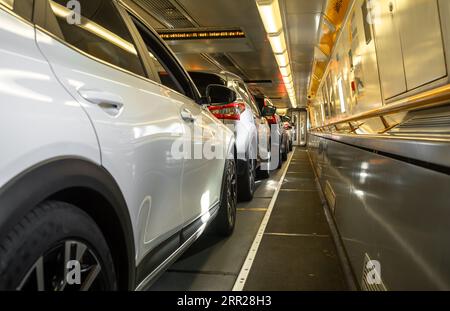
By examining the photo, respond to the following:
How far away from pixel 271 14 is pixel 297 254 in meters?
4.67

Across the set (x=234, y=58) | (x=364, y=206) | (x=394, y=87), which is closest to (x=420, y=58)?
(x=394, y=87)

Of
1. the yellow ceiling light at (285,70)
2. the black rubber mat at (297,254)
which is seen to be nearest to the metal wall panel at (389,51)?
the black rubber mat at (297,254)

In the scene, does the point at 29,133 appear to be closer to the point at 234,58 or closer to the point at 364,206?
the point at 364,206

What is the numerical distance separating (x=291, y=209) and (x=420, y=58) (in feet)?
8.51

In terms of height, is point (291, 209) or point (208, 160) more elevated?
point (208, 160)

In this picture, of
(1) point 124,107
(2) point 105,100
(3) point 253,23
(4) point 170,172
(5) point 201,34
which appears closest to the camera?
(2) point 105,100

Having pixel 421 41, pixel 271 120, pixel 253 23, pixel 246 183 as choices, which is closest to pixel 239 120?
pixel 246 183

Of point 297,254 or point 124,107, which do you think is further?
point 297,254

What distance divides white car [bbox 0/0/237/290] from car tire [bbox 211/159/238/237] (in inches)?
45.5

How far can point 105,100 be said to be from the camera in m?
1.23

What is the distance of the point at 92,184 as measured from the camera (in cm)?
110

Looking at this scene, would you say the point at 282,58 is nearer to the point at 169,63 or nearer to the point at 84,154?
the point at 169,63

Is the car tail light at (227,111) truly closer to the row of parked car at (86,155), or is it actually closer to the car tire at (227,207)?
the car tire at (227,207)

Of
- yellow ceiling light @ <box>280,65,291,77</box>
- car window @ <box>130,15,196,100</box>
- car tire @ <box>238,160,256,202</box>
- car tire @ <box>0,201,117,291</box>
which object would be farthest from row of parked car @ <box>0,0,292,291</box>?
yellow ceiling light @ <box>280,65,291,77</box>
